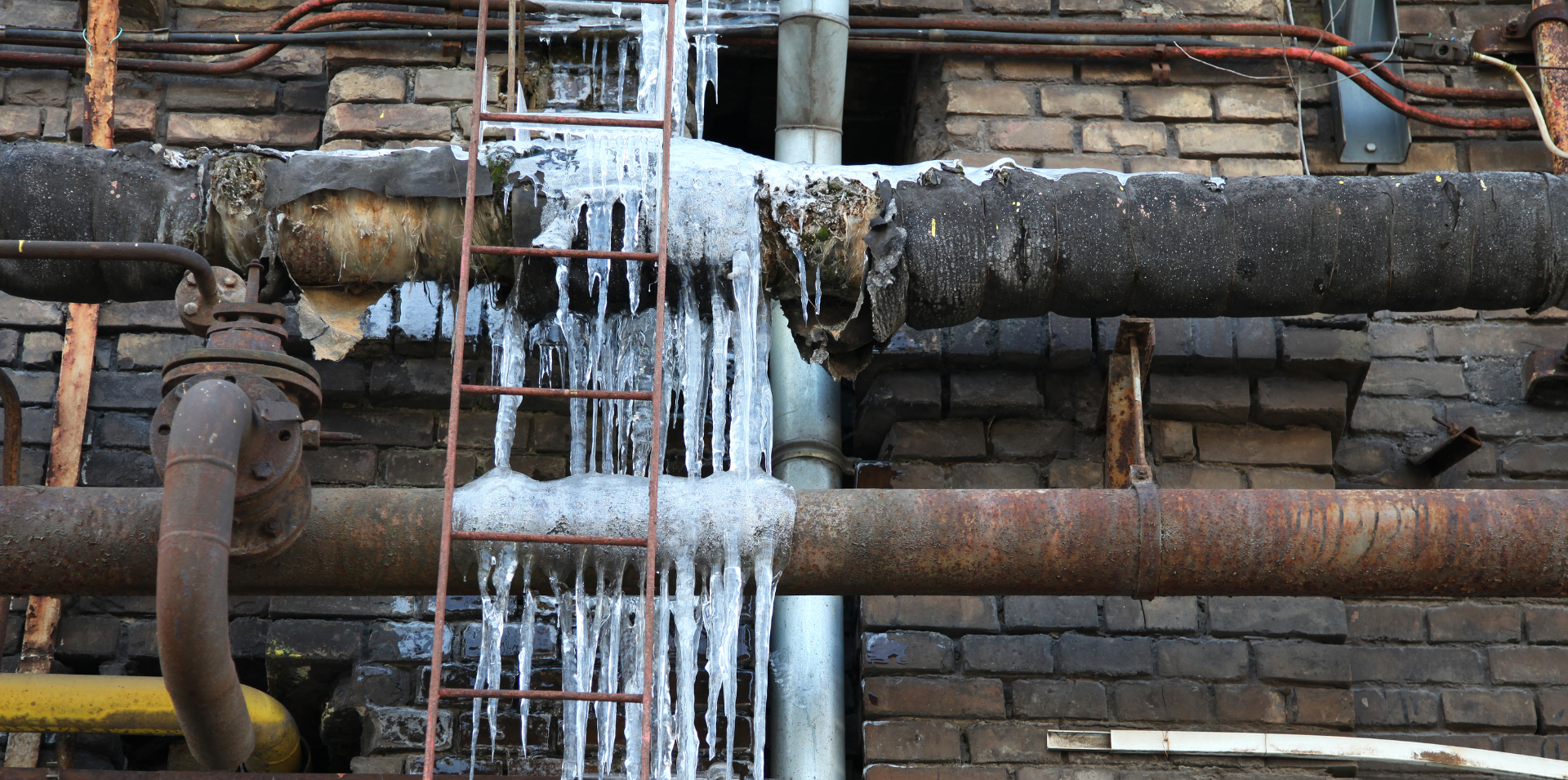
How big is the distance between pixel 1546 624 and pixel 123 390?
3.95 m

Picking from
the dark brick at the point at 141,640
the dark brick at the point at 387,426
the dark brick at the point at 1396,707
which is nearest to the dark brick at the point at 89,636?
the dark brick at the point at 141,640

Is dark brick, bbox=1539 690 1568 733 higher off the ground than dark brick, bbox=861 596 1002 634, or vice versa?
dark brick, bbox=861 596 1002 634

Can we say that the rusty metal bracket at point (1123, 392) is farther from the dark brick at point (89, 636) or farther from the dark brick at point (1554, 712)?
the dark brick at point (89, 636)

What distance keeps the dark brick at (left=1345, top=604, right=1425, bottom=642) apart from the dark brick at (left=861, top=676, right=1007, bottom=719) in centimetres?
107

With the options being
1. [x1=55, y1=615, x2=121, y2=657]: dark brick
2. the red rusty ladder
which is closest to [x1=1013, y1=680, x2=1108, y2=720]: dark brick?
the red rusty ladder

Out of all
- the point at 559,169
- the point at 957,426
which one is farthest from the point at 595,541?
the point at 957,426

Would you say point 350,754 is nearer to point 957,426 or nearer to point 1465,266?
point 957,426

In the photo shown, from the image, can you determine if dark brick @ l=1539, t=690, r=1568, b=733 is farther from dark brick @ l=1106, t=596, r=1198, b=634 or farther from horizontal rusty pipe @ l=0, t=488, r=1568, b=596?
horizontal rusty pipe @ l=0, t=488, r=1568, b=596

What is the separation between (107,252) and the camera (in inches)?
105

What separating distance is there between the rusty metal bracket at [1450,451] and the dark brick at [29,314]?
12.5 ft

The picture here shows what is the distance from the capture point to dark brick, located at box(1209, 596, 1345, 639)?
3572mm

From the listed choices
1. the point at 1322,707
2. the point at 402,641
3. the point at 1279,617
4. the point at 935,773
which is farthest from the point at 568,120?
the point at 1322,707

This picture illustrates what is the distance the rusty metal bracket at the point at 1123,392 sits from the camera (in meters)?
3.39

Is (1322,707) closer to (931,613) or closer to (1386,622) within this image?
(1386,622)
